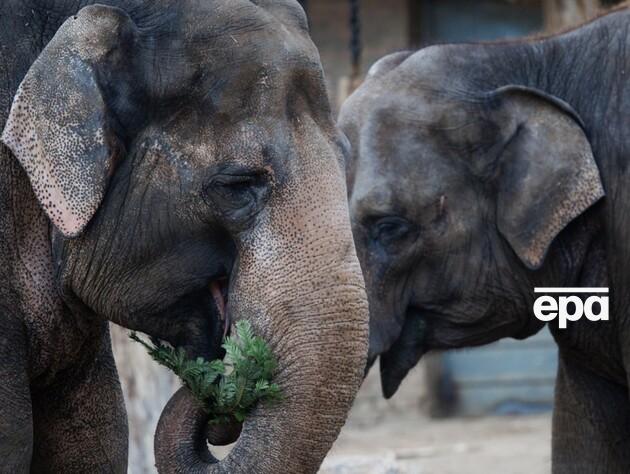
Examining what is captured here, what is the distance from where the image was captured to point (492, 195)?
16.1 feet

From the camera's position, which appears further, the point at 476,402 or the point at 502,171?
the point at 476,402

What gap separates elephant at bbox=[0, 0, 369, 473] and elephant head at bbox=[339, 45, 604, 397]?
161 cm

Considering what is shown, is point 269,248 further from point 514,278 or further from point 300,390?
point 514,278

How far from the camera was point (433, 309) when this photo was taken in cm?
495

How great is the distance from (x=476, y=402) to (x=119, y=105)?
720 centimetres

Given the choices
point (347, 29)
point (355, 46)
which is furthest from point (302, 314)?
point (347, 29)

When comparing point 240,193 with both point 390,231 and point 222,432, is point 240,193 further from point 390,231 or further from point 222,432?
point 390,231

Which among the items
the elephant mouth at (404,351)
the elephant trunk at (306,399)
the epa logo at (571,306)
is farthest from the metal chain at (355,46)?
the elephant trunk at (306,399)

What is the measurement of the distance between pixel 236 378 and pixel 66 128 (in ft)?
1.85

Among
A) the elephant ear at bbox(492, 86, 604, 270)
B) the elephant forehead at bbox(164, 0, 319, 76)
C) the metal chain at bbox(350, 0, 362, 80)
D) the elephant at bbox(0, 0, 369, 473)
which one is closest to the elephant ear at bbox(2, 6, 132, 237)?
the elephant at bbox(0, 0, 369, 473)

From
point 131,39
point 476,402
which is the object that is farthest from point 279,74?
point 476,402

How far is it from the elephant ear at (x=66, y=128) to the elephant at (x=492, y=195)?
1803 millimetres

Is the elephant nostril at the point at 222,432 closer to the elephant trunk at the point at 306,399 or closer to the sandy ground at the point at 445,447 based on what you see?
the elephant trunk at the point at 306,399

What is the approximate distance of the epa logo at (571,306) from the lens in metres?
4.77
